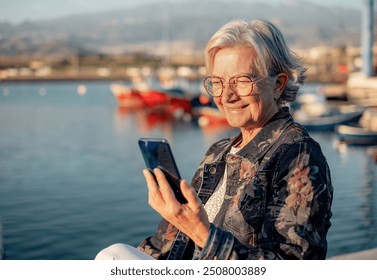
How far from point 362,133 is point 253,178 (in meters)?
17.4

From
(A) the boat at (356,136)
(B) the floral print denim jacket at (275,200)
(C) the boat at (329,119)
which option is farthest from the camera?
(C) the boat at (329,119)

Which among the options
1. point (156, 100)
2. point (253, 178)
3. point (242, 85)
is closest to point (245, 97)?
point (242, 85)

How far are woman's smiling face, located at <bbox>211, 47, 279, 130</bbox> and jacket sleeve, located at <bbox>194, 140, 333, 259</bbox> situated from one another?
9.6 inches

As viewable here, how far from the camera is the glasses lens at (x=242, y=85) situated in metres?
1.88

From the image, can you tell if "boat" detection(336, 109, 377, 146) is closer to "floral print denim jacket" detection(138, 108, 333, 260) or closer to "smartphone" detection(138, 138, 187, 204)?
"floral print denim jacket" detection(138, 108, 333, 260)

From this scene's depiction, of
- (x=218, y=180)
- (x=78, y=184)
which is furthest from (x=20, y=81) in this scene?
(x=218, y=180)

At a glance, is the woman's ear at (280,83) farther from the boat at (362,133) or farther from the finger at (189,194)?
the boat at (362,133)

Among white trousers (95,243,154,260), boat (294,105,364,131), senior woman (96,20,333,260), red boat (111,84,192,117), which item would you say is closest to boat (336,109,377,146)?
boat (294,105,364,131)

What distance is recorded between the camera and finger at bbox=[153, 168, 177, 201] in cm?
161

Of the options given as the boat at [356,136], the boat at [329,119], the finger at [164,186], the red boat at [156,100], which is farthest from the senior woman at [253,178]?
the red boat at [156,100]

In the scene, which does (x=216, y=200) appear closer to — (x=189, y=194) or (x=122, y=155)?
(x=189, y=194)

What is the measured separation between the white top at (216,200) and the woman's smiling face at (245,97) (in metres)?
0.13

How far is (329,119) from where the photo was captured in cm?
2231

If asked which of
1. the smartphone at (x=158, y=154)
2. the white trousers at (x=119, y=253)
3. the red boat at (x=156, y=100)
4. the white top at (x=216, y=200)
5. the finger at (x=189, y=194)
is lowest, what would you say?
the red boat at (x=156, y=100)
